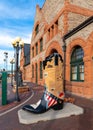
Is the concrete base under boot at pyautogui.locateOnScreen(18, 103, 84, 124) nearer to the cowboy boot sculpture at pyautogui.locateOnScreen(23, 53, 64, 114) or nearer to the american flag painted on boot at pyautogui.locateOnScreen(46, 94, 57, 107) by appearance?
the cowboy boot sculpture at pyautogui.locateOnScreen(23, 53, 64, 114)

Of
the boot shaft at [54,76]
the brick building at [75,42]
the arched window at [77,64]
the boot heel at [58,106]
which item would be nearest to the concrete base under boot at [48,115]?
the boot heel at [58,106]

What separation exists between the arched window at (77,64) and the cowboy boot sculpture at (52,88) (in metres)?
5.23

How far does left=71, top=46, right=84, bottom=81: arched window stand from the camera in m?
12.2

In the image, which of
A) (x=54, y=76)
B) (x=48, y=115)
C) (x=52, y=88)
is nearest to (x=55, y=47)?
(x=54, y=76)

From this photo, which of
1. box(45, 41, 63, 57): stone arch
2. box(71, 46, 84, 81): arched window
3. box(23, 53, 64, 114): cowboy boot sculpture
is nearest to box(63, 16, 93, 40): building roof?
box(71, 46, 84, 81): arched window

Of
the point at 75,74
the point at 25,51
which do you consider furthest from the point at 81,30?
the point at 25,51

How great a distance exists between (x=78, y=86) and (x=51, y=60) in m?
5.67

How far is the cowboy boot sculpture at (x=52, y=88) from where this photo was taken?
6.89 metres

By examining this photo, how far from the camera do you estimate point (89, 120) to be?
240 inches

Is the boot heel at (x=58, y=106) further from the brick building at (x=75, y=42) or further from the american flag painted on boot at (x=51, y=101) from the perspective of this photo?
the brick building at (x=75, y=42)

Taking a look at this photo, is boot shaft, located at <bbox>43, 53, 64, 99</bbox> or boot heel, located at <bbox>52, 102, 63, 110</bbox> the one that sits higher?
boot shaft, located at <bbox>43, 53, 64, 99</bbox>

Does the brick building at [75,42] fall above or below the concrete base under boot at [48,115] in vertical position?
above

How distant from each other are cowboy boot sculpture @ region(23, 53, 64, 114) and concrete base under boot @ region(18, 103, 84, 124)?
0.72 ft

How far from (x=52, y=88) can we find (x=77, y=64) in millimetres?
6144
